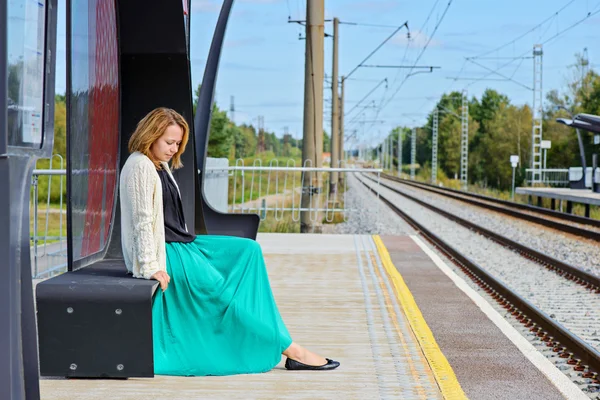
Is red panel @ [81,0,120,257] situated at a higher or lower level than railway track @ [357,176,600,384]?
higher

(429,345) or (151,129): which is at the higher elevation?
(151,129)

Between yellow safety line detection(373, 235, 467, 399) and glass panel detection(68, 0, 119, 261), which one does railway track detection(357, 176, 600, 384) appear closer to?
yellow safety line detection(373, 235, 467, 399)

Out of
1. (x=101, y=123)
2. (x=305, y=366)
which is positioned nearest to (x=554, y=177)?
(x=101, y=123)

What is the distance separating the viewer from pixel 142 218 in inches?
183

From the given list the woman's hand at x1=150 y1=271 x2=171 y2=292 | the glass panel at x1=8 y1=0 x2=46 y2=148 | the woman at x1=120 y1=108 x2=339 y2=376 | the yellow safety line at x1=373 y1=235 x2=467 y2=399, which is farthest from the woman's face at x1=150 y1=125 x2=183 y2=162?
the yellow safety line at x1=373 y1=235 x2=467 y2=399

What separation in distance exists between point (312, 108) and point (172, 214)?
10963 millimetres

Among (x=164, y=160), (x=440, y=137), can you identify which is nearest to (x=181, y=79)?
(x=164, y=160)

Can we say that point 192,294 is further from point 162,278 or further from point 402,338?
point 402,338

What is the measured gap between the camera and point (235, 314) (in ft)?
15.7

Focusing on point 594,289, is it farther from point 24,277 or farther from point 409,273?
point 24,277

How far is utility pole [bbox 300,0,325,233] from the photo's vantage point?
1538cm

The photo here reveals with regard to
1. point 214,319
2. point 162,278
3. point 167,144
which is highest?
point 167,144

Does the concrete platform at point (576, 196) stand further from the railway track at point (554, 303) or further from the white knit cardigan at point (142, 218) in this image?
the white knit cardigan at point (142, 218)

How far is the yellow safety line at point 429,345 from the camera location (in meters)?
4.64
